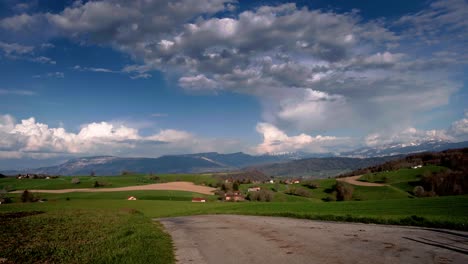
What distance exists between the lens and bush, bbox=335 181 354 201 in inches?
3869

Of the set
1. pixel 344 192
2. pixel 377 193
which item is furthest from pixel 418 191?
pixel 344 192

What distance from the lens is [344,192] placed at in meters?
99.6

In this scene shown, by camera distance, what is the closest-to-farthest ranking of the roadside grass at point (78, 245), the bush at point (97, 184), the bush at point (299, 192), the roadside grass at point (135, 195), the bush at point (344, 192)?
the roadside grass at point (78, 245) < the roadside grass at point (135, 195) < the bush at point (344, 192) < the bush at point (299, 192) < the bush at point (97, 184)

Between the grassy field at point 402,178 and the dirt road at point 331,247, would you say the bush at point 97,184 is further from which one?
the dirt road at point 331,247

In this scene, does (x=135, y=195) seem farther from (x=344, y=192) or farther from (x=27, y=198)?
(x=344, y=192)

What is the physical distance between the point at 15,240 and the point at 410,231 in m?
21.5

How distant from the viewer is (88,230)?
2153 centimetres

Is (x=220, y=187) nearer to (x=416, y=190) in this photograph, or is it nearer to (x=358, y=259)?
(x=416, y=190)

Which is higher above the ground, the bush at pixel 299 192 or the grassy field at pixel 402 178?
the grassy field at pixel 402 178

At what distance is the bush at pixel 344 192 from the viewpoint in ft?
322

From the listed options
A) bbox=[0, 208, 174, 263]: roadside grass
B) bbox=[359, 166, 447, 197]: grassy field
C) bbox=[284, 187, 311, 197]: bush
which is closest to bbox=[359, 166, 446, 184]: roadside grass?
bbox=[359, 166, 447, 197]: grassy field

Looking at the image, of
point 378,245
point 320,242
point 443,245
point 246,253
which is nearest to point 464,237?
point 443,245

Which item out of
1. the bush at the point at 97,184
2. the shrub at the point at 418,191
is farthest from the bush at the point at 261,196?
the bush at the point at 97,184

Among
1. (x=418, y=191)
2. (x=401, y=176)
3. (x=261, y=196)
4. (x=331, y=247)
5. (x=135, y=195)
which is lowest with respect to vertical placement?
(x=261, y=196)
